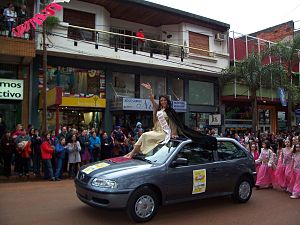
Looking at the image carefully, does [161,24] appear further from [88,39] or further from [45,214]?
[45,214]

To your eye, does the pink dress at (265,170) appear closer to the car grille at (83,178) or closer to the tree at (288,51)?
the car grille at (83,178)

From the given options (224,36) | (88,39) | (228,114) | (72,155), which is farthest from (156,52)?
(72,155)

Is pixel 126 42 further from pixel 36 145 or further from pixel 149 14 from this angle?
pixel 36 145

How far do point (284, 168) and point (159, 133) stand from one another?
4374mm

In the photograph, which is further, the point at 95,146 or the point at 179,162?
the point at 95,146

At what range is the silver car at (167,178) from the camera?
20.0ft

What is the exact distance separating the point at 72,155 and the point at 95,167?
5748 mm

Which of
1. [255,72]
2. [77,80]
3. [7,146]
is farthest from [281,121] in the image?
[7,146]

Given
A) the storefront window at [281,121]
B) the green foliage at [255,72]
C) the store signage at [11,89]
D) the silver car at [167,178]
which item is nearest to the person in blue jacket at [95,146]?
the store signage at [11,89]

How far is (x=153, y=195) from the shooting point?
6410 millimetres

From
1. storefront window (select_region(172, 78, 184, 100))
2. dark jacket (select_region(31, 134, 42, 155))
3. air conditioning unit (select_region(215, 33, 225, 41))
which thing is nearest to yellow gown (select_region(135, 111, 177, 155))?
dark jacket (select_region(31, 134, 42, 155))

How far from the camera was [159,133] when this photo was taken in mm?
7613

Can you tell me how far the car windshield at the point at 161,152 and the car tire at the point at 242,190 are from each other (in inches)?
74.1

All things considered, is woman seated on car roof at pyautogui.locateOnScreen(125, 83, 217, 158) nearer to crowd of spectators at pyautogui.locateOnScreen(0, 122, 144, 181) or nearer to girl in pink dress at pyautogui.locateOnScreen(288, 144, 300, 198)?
girl in pink dress at pyautogui.locateOnScreen(288, 144, 300, 198)
